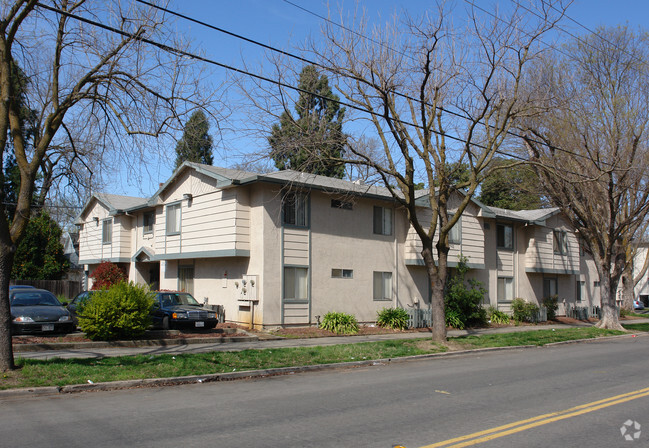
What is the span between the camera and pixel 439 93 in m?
18.2

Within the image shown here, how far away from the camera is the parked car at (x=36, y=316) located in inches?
643

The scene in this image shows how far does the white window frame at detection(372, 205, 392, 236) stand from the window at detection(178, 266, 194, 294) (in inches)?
327

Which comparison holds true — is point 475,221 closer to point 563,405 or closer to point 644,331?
point 644,331

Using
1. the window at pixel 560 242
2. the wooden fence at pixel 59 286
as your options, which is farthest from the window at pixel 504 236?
the wooden fence at pixel 59 286

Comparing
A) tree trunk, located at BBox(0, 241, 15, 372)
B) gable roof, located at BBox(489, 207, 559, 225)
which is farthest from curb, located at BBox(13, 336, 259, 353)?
gable roof, located at BBox(489, 207, 559, 225)

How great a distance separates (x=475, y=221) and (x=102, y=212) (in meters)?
21.4

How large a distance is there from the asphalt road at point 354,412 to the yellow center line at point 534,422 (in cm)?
1

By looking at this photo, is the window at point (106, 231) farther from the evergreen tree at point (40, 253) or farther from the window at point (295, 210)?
the window at point (295, 210)

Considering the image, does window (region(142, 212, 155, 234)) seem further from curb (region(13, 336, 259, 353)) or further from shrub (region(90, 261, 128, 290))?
curb (region(13, 336, 259, 353))

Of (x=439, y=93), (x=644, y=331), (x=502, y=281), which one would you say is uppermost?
(x=439, y=93)

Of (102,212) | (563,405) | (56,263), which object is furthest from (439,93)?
(56,263)

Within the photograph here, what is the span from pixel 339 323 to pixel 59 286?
23.9m

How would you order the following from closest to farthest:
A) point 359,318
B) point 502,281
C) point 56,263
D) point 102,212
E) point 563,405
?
point 563,405 < point 359,318 < point 502,281 < point 102,212 < point 56,263

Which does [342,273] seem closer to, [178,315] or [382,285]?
[382,285]
